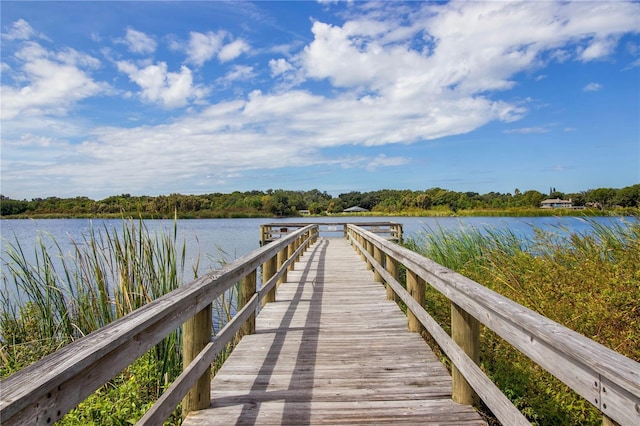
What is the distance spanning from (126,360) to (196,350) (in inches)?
39.4

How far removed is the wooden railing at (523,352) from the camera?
1150 millimetres

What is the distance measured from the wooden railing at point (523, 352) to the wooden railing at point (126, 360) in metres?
1.57

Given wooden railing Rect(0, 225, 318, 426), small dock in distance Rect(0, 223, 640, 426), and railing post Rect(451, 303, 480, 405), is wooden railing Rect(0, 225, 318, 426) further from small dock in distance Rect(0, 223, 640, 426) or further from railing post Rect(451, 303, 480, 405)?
railing post Rect(451, 303, 480, 405)

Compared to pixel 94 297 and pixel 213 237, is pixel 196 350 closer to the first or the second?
pixel 94 297

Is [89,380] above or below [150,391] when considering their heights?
above

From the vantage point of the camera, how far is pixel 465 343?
2557 millimetres

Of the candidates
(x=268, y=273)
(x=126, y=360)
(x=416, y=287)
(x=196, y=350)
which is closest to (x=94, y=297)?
(x=268, y=273)

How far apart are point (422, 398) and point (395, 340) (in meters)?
1.29

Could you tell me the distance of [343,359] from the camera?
3525 mm

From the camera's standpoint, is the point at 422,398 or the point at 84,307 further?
the point at 84,307

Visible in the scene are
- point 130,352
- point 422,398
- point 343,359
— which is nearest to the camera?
point 130,352

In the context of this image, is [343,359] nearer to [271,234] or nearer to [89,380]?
[89,380]

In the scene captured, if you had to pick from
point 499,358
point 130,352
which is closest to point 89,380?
point 130,352

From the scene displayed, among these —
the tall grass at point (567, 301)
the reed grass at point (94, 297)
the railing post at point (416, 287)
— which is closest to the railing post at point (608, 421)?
the tall grass at point (567, 301)
